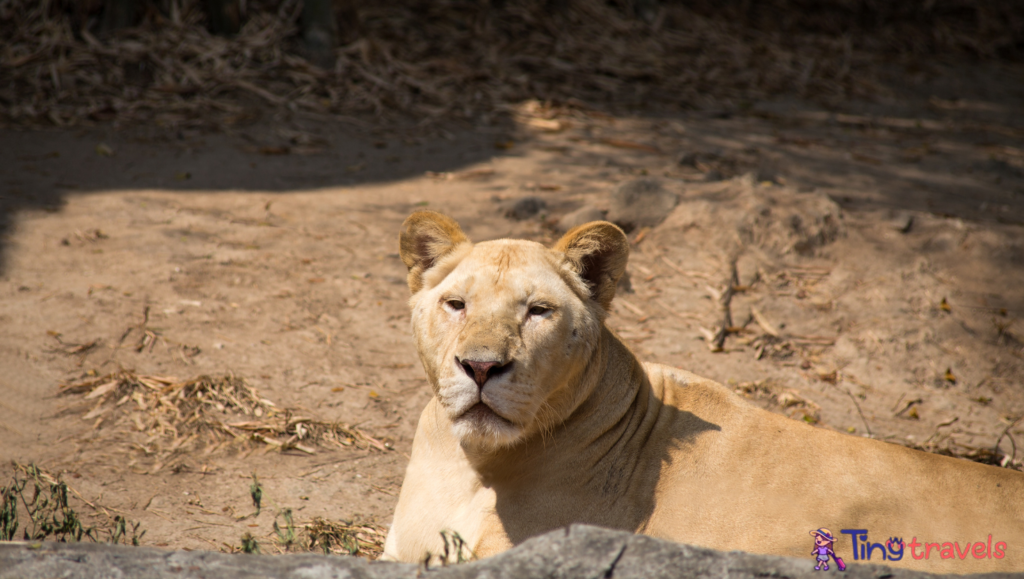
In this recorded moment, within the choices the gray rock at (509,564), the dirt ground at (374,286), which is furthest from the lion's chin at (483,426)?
the dirt ground at (374,286)

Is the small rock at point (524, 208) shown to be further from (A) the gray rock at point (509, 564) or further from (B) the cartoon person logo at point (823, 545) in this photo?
(A) the gray rock at point (509, 564)

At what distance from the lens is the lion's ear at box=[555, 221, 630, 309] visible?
3.26 metres

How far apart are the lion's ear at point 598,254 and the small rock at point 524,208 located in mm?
3935

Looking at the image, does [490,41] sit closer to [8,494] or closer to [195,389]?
[195,389]

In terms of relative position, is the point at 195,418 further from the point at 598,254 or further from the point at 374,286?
the point at 598,254

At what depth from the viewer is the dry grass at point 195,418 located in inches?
178

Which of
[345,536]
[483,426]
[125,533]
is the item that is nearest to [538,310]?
[483,426]

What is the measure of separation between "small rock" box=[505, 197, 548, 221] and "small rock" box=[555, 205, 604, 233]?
0.39m

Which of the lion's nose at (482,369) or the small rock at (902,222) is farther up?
the small rock at (902,222)

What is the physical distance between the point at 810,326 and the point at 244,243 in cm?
471

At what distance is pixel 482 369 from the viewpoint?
2762mm

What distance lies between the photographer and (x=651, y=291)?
254 inches

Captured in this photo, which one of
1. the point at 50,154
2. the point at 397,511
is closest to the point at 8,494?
the point at 397,511

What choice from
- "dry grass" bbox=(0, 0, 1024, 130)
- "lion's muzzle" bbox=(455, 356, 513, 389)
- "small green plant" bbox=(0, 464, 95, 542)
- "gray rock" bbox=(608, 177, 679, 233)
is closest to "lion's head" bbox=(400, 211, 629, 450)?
"lion's muzzle" bbox=(455, 356, 513, 389)
